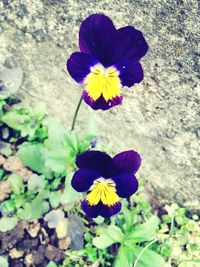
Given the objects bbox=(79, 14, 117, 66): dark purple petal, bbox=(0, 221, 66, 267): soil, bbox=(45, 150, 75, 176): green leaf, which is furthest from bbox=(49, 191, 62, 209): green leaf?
bbox=(79, 14, 117, 66): dark purple petal

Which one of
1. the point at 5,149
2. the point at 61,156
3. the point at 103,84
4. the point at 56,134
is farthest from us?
the point at 5,149

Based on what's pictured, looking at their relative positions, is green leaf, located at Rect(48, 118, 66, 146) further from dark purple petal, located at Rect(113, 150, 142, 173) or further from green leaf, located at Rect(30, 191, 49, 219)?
dark purple petal, located at Rect(113, 150, 142, 173)

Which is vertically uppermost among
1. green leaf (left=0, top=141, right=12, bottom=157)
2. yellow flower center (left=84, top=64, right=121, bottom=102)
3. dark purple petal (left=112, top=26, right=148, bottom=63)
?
dark purple petal (left=112, top=26, right=148, bottom=63)

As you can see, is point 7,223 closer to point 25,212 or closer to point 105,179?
point 25,212

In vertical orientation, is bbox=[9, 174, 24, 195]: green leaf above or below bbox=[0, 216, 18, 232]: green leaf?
above

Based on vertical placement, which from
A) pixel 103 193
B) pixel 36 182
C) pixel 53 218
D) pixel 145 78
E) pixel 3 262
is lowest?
pixel 3 262

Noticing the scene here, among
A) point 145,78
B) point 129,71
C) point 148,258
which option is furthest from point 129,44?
point 148,258

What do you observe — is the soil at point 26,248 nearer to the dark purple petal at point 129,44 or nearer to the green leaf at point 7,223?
the green leaf at point 7,223
